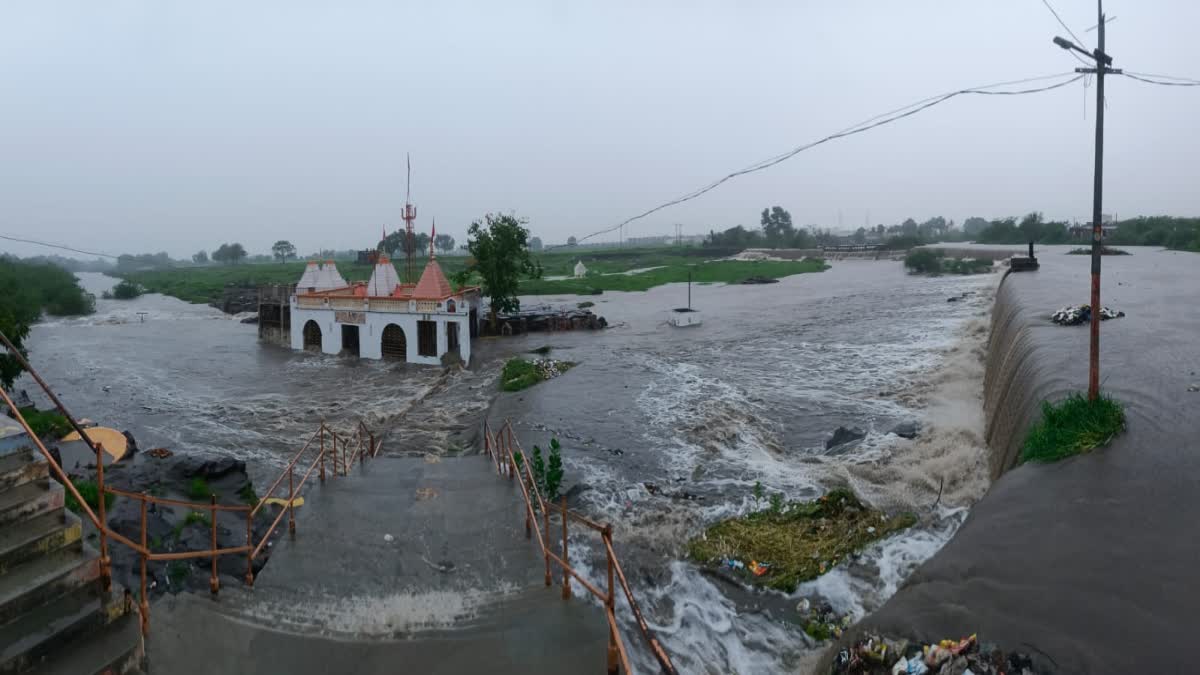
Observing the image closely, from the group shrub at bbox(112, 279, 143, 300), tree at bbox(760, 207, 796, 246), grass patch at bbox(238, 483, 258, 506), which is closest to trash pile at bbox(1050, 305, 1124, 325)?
grass patch at bbox(238, 483, 258, 506)

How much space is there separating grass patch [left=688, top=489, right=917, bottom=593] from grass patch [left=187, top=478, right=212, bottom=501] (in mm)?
7775

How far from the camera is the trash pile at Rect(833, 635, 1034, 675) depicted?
15.7 ft

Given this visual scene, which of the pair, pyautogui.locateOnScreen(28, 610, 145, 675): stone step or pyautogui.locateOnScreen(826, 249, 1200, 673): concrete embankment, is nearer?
pyautogui.locateOnScreen(28, 610, 145, 675): stone step

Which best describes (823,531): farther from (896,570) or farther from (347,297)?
(347,297)

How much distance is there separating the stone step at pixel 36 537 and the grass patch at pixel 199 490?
23.5 feet

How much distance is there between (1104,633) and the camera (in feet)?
16.6

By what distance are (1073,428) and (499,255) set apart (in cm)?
2839

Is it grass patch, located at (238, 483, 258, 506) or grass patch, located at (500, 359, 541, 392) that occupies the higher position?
grass patch, located at (500, 359, 541, 392)

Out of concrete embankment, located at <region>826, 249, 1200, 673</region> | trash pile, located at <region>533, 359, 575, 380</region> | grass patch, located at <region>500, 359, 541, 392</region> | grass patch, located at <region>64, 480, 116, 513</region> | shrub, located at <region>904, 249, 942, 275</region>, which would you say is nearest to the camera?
concrete embankment, located at <region>826, 249, 1200, 673</region>

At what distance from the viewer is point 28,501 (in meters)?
4.32

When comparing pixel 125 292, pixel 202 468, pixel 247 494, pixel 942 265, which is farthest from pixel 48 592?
pixel 125 292

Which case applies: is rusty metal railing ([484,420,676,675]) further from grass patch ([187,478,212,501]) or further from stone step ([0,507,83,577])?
grass patch ([187,478,212,501])

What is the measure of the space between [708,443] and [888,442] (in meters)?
3.70

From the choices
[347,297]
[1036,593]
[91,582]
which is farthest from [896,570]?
[347,297]
